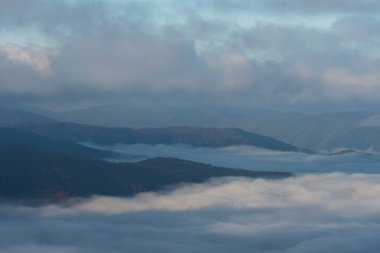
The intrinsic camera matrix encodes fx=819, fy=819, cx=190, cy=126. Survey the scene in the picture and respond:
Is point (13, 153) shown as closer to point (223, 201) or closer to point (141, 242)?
point (223, 201)

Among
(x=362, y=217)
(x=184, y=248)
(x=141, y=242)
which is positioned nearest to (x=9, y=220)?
(x=141, y=242)

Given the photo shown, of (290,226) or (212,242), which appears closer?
(212,242)

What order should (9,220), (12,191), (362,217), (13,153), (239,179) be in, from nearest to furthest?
(9,220) → (362,217) → (12,191) → (13,153) → (239,179)

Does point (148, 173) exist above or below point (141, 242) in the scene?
above

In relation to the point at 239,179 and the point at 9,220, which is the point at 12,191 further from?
the point at 239,179

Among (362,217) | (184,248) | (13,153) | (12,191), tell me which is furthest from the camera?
(13,153)

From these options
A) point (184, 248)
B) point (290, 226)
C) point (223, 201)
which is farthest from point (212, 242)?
point (223, 201)
